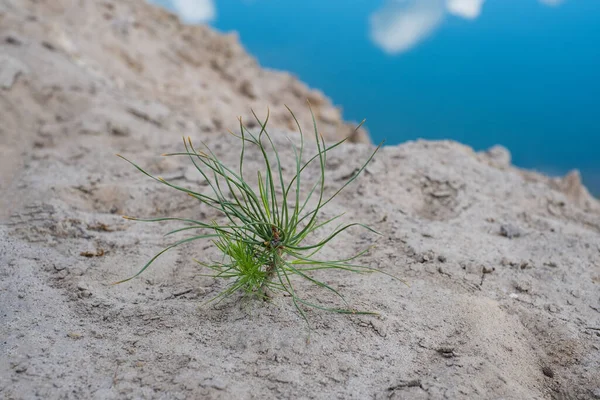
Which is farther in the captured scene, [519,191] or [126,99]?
[126,99]

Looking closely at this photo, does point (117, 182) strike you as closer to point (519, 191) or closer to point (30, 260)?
point (30, 260)

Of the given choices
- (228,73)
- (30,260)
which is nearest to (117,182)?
(30,260)

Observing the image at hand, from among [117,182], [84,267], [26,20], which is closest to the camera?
[84,267]

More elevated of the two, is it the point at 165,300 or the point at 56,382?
the point at 165,300

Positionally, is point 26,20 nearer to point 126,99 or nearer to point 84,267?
point 126,99

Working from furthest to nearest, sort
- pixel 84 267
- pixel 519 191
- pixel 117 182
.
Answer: pixel 519 191
pixel 117 182
pixel 84 267

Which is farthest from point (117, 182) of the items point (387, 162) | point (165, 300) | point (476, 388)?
point (476, 388)

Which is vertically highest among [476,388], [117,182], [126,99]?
[126,99]
